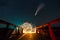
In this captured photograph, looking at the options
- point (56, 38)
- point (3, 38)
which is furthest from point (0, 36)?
point (56, 38)

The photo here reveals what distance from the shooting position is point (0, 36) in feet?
10.6

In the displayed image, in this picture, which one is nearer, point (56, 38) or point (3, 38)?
point (56, 38)

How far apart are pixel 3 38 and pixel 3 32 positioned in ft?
0.62

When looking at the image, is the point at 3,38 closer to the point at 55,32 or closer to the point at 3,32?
the point at 3,32

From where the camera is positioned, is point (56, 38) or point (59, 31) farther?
point (59, 31)

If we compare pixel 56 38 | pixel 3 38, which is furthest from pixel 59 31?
pixel 3 38

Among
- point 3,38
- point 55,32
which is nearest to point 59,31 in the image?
point 55,32

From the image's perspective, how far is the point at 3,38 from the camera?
3.29m

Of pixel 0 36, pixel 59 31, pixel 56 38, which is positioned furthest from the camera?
pixel 59 31

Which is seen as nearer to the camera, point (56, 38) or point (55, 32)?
point (56, 38)

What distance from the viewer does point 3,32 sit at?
134 inches

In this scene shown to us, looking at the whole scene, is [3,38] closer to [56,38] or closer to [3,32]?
[3,32]

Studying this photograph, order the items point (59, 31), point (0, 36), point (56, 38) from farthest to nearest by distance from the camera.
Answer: point (59, 31)
point (0, 36)
point (56, 38)

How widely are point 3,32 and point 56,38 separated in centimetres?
149
